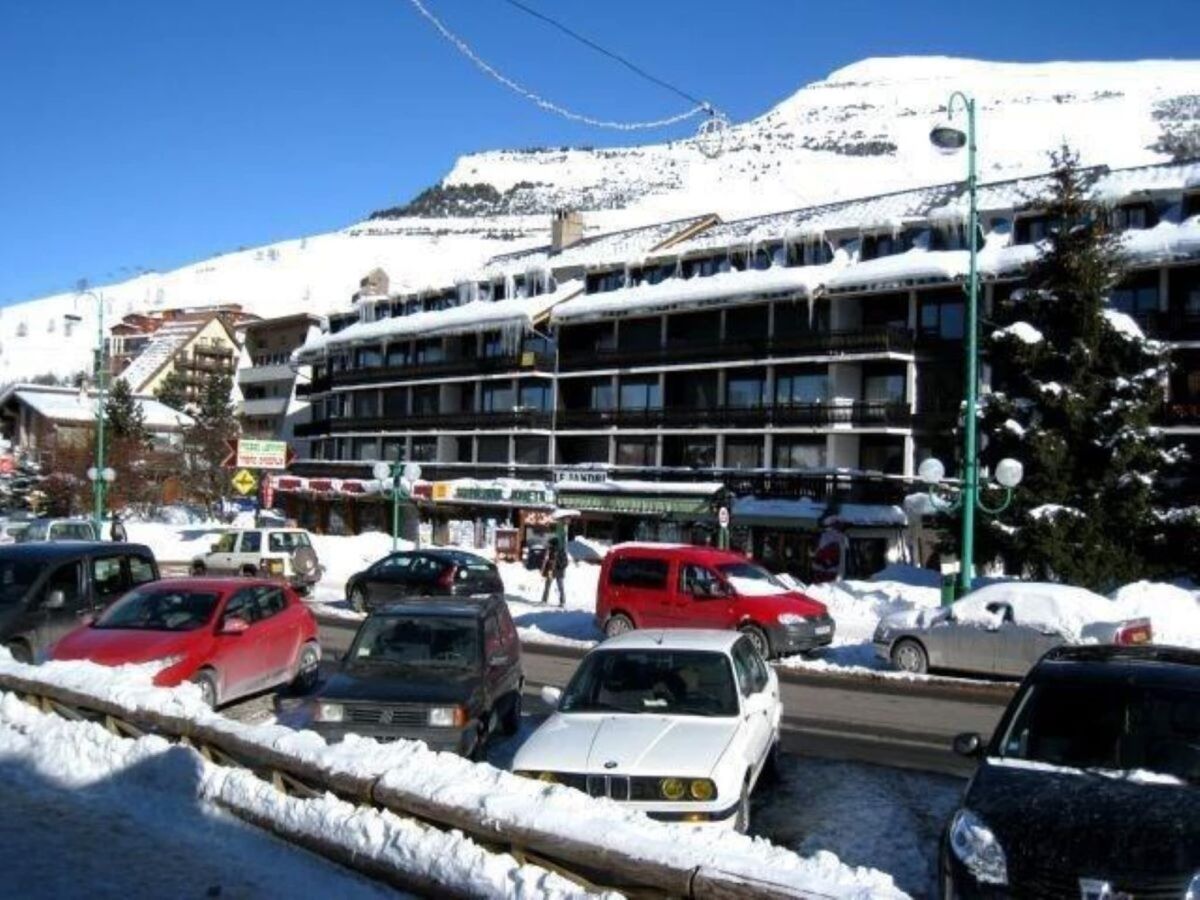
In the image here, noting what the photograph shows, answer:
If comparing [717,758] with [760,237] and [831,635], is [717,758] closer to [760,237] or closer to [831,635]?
[831,635]

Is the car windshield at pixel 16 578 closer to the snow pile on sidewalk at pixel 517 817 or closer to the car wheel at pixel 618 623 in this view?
the snow pile on sidewalk at pixel 517 817

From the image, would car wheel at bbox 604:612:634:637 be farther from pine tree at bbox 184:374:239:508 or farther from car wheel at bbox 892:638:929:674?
pine tree at bbox 184:374:239:508

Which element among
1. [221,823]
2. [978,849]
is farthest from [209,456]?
[978,849]

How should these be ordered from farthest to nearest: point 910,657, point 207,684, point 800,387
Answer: point 800,387
point 910,657
point 207,684

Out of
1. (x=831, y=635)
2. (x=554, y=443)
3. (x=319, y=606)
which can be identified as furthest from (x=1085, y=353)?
(x=554, y=443)

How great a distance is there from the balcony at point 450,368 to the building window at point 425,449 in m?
3.42

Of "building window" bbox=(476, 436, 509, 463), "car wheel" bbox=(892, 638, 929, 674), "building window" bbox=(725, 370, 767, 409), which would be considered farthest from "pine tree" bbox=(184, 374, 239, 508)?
"car wheel" bbox=(892, 638, 929, 674)

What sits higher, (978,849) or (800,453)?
(800,453)

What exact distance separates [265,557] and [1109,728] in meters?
28.6

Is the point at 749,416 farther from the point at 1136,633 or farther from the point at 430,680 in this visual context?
the point at 430,680

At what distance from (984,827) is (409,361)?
6177 centimetres

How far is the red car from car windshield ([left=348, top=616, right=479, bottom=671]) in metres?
2.04

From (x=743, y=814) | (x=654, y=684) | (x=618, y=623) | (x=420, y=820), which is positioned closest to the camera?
(x=420, y=820)

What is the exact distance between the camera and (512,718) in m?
12.9
